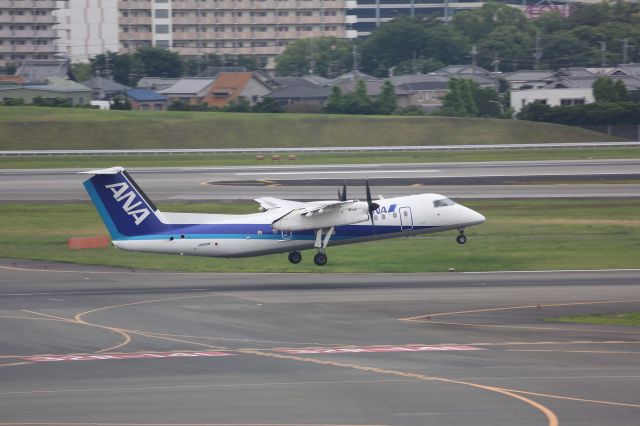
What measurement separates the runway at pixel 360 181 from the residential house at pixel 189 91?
7592 cm

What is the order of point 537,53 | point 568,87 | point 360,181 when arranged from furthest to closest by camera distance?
1. point 537,53
2. point 568,87
3. point 360,181

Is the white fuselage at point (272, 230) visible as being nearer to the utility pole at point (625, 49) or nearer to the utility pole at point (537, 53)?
the utility pole at point (625, 49)

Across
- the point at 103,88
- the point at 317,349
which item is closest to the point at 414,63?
the point at 103,88

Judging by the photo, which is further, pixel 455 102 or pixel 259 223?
pixel 455 102

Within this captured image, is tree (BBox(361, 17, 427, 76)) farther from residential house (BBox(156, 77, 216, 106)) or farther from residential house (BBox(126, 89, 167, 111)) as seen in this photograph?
residential house (BBox(126, 89, 167, 111))

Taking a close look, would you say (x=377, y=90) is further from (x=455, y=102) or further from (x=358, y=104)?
(x=455, y=102)

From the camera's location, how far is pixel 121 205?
135 feet

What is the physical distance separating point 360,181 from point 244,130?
5015 centimetres

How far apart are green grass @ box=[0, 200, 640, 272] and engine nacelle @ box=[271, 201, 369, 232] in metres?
2.30

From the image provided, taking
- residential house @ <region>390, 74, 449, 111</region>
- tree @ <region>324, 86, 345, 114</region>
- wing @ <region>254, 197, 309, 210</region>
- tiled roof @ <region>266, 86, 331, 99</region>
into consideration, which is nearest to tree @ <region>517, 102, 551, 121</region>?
tree @ <region>324, 86, 345, 114</region>

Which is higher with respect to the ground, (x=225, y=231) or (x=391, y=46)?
(x=391, y=46)

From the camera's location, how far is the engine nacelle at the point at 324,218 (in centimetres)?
4294

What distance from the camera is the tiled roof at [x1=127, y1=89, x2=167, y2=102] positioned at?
161625 millimetres

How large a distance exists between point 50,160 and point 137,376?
80203 mm
